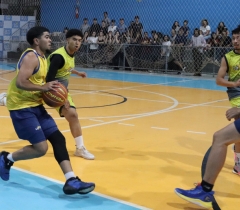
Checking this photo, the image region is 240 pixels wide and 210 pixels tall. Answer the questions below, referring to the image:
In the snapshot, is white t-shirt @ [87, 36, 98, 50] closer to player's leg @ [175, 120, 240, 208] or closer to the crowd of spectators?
the crowd of spectators

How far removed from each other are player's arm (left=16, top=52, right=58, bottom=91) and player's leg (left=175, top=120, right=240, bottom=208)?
1.65m

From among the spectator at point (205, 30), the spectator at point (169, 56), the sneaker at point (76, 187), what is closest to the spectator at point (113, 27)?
the spectator at point (169, 56)

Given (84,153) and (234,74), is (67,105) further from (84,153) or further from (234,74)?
(234,74)

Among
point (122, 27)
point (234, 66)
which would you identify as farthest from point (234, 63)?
point (122, 27)

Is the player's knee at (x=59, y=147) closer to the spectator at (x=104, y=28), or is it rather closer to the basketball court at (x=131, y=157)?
the basketball court at (x=131, y=157)

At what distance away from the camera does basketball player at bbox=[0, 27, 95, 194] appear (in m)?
4.16

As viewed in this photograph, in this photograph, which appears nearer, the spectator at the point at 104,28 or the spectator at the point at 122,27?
the spectator at the point at 122,27

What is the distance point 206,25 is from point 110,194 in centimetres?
1373

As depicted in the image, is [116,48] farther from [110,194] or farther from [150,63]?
[110,194]

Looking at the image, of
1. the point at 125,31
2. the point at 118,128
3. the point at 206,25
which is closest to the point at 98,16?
the point at 125,31

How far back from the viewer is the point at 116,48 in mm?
18203

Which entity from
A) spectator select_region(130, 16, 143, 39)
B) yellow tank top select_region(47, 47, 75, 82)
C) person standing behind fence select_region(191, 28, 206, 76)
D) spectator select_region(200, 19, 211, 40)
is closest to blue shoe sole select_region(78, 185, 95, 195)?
yellow tank top select_region(47, 47, 75, 82)

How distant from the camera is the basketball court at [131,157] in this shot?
4062mm

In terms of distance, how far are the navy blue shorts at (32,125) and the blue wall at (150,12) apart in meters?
13.9
